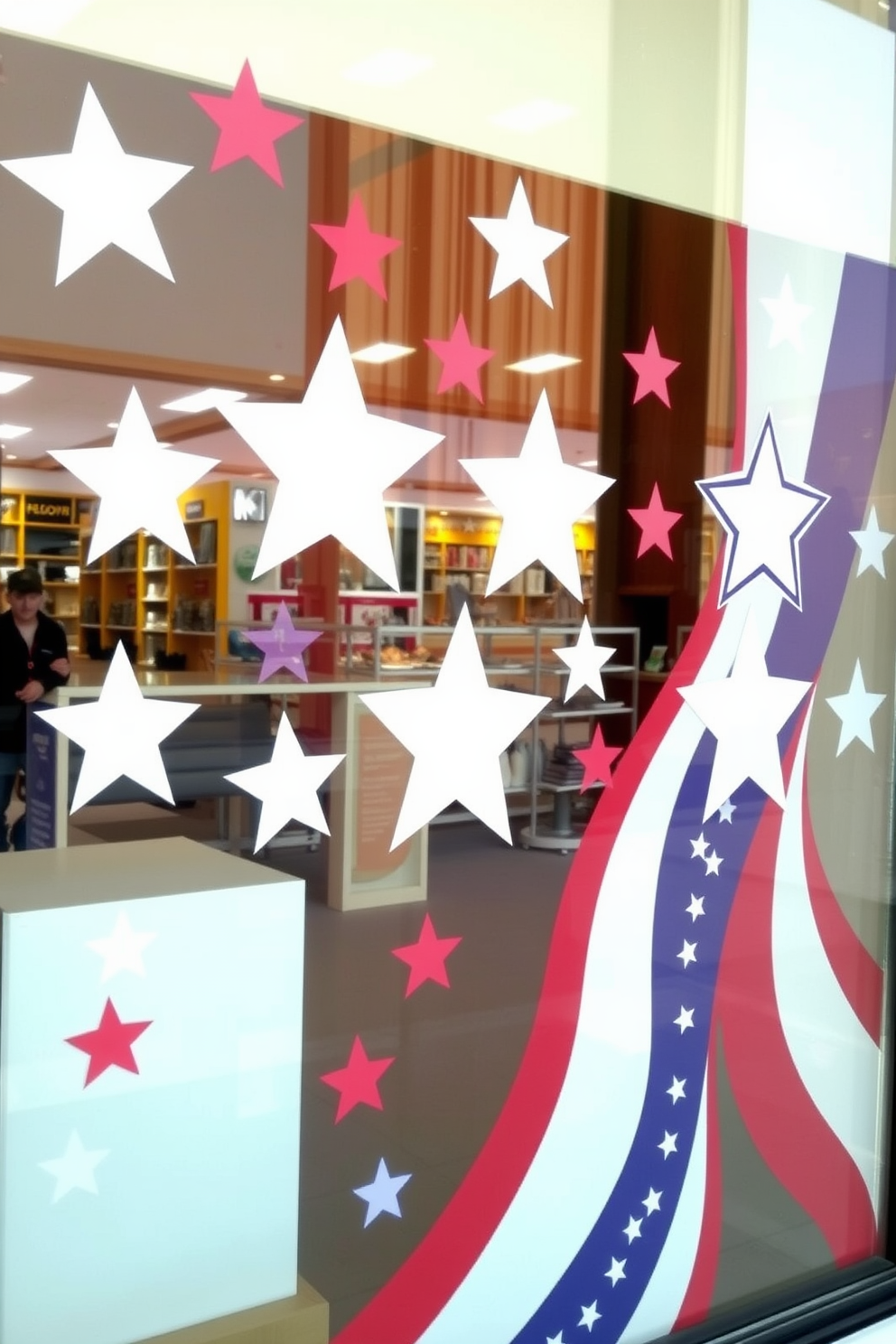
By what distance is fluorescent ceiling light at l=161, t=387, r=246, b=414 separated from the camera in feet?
4.58

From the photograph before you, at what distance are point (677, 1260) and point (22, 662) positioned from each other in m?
1.41

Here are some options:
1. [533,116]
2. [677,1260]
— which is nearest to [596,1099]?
[677,1260]

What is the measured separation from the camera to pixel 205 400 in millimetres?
1421

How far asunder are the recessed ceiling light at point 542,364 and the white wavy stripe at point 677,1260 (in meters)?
1.18

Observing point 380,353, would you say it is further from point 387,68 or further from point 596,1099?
point 596,1099

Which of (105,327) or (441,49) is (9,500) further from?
(441,49)

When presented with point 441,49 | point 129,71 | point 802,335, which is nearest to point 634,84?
point 441,49

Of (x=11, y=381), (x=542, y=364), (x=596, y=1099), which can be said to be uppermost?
(x=542, y=364)

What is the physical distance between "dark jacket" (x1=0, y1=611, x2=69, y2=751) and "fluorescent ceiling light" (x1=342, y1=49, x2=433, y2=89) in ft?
2.58

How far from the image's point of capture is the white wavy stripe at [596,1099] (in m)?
1.77

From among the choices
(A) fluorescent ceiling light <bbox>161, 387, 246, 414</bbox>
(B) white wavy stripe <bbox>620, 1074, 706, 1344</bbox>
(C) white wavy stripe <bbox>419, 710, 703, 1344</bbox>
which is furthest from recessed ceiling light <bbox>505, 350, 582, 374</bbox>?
(B) white wavy stripe <bbox>620, 1074, 706, 1344</bbox>

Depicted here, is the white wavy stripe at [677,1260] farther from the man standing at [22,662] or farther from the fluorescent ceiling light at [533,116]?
the fluorescent ceiling light at [533,116]

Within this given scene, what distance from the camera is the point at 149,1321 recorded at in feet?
4.71

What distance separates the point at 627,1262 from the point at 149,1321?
0.80m
